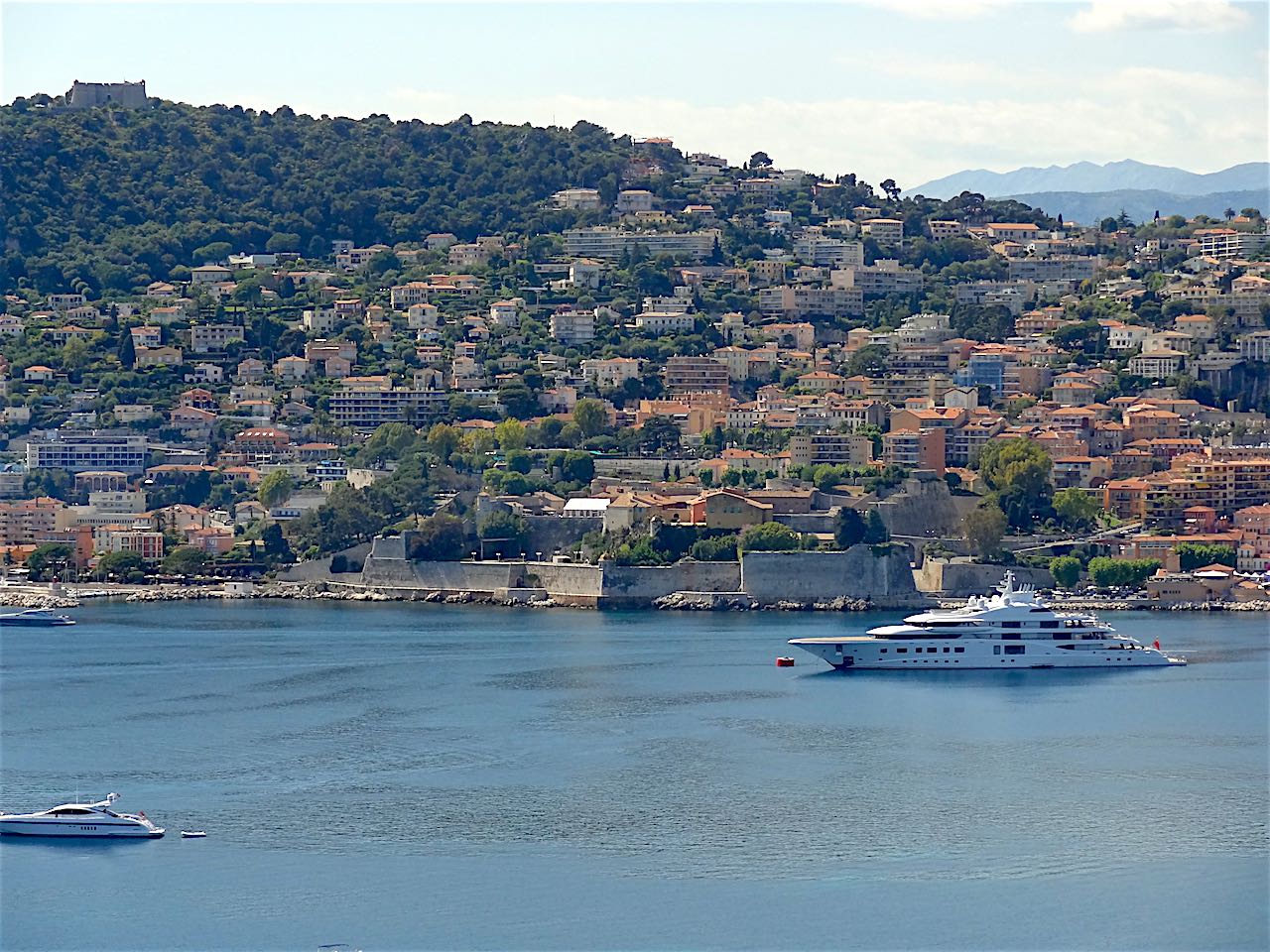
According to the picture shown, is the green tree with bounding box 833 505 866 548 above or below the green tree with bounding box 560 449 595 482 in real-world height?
below

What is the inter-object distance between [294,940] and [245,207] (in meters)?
53.2

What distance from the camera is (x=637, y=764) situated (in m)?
25.5

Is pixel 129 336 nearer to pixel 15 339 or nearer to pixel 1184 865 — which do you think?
pixel 15 339

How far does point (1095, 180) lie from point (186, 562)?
124 meters

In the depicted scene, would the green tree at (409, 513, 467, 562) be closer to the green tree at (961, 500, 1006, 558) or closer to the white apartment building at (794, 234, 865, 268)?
the green tree at (961, 500, 1006, 558)

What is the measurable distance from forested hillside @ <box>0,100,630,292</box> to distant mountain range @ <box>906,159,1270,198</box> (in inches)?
2630

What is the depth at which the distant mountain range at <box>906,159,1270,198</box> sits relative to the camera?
14300 centimetres

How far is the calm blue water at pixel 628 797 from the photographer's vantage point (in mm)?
19688

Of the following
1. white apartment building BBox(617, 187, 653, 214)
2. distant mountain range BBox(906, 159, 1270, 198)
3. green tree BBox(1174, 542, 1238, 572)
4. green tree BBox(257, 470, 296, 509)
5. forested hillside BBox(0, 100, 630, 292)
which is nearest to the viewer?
green tree BBox(1174, 542, 1238, 572)

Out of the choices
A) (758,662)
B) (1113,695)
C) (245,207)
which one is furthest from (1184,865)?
(245,207)

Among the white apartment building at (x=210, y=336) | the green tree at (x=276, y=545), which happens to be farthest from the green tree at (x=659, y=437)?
the white apartment building at (x=210, y=336)

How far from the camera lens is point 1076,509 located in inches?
1758

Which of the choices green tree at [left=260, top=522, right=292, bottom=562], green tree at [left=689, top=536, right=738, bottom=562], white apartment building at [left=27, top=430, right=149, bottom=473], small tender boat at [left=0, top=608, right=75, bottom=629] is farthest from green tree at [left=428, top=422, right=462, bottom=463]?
small tender boat at [left=0, top=608, right=75, bottom=629]

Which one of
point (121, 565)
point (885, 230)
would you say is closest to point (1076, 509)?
point (121, 565)
